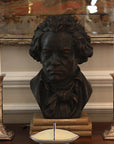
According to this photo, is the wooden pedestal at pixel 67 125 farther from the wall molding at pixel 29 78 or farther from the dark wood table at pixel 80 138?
the wall molding at pixel 29 78

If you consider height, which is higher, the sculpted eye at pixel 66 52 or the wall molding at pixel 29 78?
the sculpted eye at pixel 66 52

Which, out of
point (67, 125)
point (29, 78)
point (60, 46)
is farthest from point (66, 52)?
point (29, 78)

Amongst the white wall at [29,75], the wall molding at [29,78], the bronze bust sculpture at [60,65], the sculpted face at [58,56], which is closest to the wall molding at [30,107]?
the white wall at [29,75]

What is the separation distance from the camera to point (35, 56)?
1.43 meters

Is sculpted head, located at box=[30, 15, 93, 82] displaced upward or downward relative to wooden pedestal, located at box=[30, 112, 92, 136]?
upward

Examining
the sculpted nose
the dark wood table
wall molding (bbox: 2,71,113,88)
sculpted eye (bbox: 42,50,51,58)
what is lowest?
the dark wood table

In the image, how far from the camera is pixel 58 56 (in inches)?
51.5

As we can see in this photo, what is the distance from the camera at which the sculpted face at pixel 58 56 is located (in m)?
1.30

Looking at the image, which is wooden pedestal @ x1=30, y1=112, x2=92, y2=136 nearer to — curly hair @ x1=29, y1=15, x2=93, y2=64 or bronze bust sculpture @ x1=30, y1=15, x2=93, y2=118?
bronze bust sculpture @ x1=30, y1=15, x2=93, y2=118

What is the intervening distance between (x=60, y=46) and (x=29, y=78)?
45 centimetres

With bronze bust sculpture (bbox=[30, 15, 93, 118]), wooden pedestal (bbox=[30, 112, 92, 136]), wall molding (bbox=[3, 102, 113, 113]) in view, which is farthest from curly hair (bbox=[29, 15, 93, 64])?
wall molding (bbox=[3, 102, 113, 113])

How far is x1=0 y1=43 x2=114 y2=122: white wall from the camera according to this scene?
1702 millimetres

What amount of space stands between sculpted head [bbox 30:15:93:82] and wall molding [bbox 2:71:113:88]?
1.13ft

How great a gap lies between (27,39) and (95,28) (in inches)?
14.6
